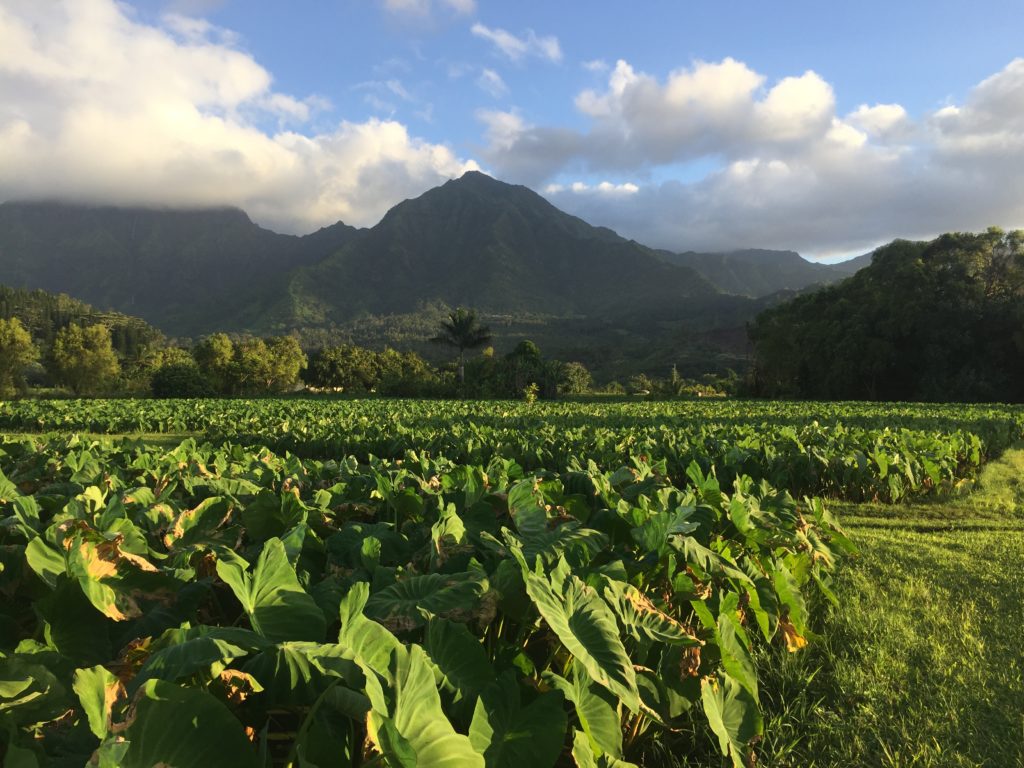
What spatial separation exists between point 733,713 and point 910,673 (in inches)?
59.5

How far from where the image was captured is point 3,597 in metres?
1.73

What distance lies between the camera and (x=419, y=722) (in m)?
1.07

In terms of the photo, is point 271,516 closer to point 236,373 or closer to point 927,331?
point 927,331

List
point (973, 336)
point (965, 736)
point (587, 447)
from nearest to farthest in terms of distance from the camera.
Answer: point (965, 736) < point (587, 447) < point (973, 336)

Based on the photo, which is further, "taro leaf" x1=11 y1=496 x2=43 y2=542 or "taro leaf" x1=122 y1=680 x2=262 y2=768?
"taro leaf" x1=11 y1=496 x2=43 y2=542

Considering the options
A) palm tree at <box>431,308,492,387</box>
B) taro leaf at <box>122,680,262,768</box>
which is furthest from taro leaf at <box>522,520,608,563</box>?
palm tree at <box>431,308,492,387</box>

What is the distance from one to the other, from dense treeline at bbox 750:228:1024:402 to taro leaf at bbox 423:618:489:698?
42.2m

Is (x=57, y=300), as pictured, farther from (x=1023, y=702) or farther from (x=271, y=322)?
(x=1023, y=702)

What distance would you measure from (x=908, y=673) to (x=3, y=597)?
12.3 ft

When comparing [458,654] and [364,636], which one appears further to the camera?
[458,654]

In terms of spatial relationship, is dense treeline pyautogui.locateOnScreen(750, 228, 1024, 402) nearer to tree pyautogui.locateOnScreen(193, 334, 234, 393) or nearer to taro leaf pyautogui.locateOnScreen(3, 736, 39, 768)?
taro leaf pyautogui.locateOnScreen(3, 736, 39, 768)

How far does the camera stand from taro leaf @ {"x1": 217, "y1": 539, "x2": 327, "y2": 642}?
1362 millimetres

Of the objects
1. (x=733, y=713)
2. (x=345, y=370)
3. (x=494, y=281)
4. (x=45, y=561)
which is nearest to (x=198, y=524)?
(x=45, y=561)

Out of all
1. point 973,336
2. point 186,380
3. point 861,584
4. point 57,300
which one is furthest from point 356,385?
point 57,300
